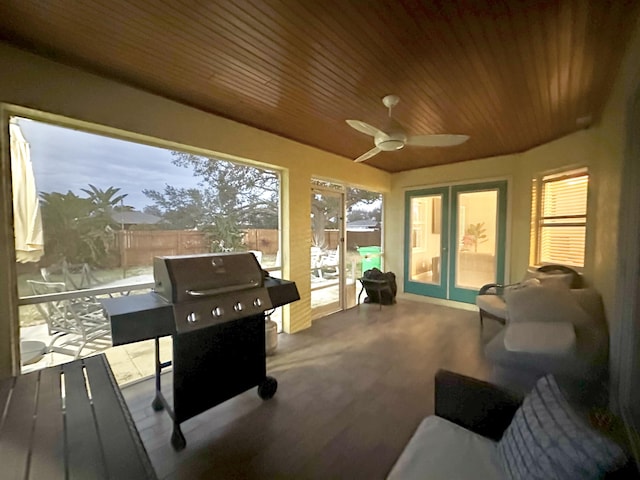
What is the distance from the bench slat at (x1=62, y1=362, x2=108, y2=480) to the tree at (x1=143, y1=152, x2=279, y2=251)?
5.70 ft

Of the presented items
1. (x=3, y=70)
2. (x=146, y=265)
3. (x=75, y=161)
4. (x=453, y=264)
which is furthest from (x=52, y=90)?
(x=453, y=264)

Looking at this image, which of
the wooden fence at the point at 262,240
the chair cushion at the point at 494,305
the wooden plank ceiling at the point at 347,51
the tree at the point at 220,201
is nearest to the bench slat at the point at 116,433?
the tree at the point at 220,201

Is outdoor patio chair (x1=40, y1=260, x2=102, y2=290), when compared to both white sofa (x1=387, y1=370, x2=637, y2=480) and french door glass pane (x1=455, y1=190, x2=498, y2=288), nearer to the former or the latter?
white sofa (x1=387, y1=370, x2=637, y2=480)

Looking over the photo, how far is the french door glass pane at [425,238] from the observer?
5.21 metres

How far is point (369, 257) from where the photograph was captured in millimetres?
5496

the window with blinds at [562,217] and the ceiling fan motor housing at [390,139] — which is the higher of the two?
the ceiling fan motor housing at [390,139]

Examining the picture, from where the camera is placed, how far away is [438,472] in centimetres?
110

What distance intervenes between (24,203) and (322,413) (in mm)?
2599

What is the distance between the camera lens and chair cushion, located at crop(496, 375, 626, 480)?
766 millimetres

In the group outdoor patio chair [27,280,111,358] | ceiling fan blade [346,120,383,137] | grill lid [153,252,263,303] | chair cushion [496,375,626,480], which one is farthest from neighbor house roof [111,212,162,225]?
chair cushion [496,375,626,480]

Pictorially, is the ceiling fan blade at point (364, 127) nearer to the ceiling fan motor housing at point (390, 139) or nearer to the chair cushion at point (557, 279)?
the ceiling fan motor housing at point (390, 139)

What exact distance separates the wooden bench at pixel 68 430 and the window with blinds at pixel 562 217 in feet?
14.5

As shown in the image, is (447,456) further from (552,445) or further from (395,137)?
(395,137)

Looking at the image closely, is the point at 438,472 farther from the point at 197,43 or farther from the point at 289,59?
the point at 197,43
